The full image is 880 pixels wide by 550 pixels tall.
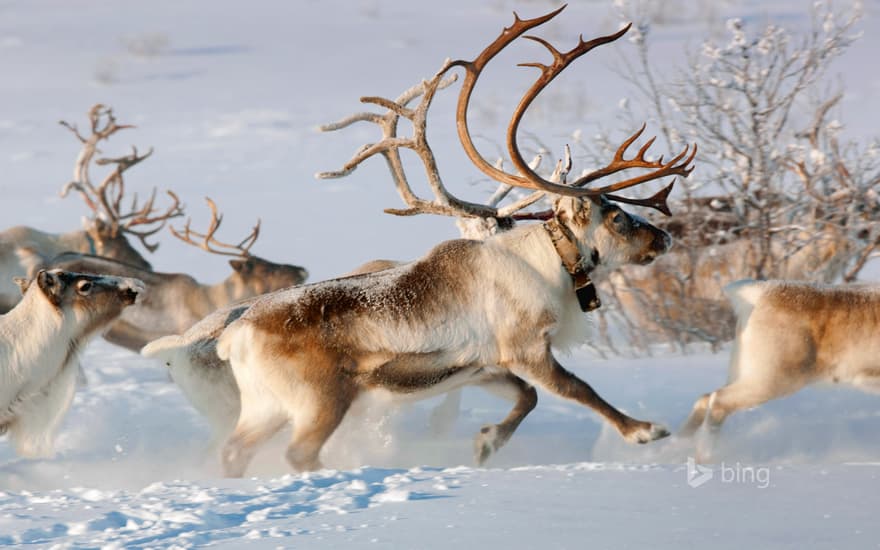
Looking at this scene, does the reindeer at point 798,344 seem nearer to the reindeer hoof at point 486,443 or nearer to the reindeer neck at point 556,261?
the reindeer neck at point 556,261

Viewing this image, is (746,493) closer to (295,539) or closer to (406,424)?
(295,539)

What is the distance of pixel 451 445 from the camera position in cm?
651

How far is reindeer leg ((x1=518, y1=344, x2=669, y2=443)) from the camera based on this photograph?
540 centimetres

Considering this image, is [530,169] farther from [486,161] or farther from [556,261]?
[556,261]

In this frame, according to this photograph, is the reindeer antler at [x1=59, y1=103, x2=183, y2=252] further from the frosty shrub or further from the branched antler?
the branched antler

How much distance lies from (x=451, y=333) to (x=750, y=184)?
443cm

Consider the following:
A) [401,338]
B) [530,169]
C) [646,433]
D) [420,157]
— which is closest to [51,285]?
[401,338]

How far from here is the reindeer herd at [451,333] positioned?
5.30 meters

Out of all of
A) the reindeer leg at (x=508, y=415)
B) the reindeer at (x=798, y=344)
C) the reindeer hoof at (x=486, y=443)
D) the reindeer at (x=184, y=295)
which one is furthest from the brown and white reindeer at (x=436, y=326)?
the reindeer at (x=184, y=295)

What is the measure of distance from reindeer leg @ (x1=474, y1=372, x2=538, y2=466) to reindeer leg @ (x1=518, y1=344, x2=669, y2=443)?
0.41m

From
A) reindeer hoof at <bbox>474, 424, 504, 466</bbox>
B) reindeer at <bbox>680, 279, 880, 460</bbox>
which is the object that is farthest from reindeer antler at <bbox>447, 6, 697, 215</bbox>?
reindeer hoof at <bbox>474, 424, 504, 466</bbox>

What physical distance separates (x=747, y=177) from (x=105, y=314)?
16.6 ft

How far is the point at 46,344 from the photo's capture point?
224 inches

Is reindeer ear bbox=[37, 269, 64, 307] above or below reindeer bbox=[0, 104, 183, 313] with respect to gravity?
below
